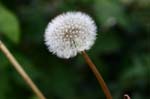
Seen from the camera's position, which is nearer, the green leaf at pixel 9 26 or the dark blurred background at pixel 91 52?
the green leaf at pixel 9 26

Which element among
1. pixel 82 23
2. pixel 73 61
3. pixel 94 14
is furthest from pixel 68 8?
pixel 82 23

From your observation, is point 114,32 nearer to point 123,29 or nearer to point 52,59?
point 123,29

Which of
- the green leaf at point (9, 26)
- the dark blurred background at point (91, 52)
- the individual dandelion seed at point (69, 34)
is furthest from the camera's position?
the dark blurred background at point (91, 52)

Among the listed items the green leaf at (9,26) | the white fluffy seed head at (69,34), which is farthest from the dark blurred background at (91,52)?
the white fluffy seed head at (69,34)

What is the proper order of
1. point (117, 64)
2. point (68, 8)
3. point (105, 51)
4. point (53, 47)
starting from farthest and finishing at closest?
point (117, 64) → point (105, 51) → point (68, 8) → point (53, 47)

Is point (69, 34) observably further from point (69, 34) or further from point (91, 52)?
point (91, 52)

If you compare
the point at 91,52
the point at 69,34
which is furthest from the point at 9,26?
the point at 69,34

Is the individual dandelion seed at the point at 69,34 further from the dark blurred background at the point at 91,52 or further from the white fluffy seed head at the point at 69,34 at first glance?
the dark blurred background at the point at 91,52
